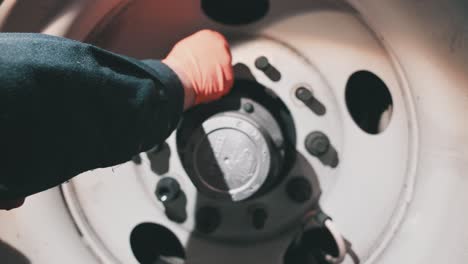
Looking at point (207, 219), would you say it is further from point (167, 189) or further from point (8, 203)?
point (8, 203)

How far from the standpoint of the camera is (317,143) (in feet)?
2.94

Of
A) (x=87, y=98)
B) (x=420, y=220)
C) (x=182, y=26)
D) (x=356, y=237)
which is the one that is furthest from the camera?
(x=182, y=26)

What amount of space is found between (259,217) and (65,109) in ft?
1.33

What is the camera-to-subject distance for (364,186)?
2.79ft

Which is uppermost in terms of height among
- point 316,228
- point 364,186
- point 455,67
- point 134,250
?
point 455,67

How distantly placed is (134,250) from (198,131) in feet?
0.72

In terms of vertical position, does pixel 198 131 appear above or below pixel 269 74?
below

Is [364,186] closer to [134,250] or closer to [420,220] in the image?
[420,220]

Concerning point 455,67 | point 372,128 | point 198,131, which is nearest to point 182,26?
point 198,131

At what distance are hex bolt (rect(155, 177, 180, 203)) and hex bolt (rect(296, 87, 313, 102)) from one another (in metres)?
0.23

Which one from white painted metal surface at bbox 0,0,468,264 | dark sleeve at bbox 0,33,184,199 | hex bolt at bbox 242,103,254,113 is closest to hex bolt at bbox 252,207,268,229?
white painted metal surface at bbox 0,0,468,264

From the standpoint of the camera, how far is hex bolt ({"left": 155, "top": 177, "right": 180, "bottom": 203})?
36.3 inches

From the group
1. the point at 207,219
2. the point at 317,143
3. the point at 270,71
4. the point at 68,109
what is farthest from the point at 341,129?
the point at 68,109

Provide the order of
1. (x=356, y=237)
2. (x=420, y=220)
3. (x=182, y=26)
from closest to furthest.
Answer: (x=420, y=220)
(x=356, y=237)
(x=182, y=26)
